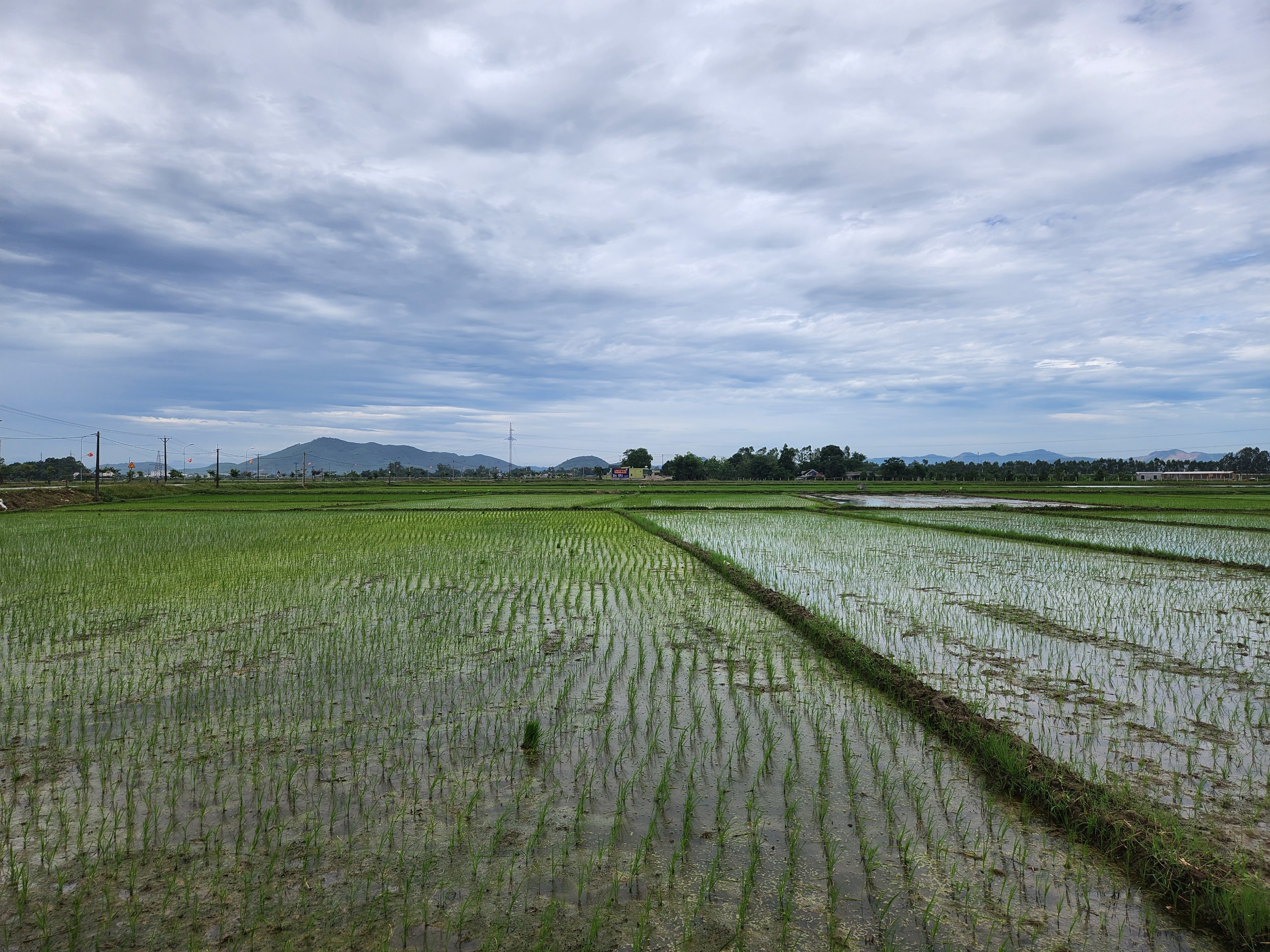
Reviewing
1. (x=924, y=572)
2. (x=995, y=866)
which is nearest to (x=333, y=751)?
(x=995, y=866)

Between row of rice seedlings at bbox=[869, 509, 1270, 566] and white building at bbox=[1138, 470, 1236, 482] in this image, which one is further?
white building at bbox=[1138, 470, 1236, 482]

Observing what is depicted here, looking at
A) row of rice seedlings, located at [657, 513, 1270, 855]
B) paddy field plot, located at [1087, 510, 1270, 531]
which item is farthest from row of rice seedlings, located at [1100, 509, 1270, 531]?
row of rice seedlings, located at [657, 513, 1270, 855]

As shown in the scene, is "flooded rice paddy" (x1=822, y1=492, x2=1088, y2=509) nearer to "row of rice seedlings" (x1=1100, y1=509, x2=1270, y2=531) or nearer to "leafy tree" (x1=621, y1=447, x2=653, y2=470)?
"row of rice seedlings" (x1=1100, y1=509, x2=1270, y2=531)

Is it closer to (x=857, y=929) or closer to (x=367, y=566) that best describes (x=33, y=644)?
(x=367, y=566)

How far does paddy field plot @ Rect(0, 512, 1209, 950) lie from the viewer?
2.35m

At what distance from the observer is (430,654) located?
5.52m

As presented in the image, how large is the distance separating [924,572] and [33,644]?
10219 mm

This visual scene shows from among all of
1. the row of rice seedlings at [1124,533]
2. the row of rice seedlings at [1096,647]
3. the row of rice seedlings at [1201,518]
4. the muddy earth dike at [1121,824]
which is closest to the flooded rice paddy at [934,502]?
the row of rice seedlings at [1201,518]

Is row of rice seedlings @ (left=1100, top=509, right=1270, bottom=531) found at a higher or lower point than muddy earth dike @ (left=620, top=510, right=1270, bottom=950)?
higher

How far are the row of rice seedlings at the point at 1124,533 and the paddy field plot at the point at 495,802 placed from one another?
10203 millimetres

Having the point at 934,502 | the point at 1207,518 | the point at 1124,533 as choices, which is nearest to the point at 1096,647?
the point at 1124,533

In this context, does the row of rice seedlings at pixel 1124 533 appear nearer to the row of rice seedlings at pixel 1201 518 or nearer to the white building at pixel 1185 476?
the row of rice seedlings at pixel 1201 518

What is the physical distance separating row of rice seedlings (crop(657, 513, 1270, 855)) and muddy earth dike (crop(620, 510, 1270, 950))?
0.74ft

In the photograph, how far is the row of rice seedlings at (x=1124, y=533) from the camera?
11.8 meters
